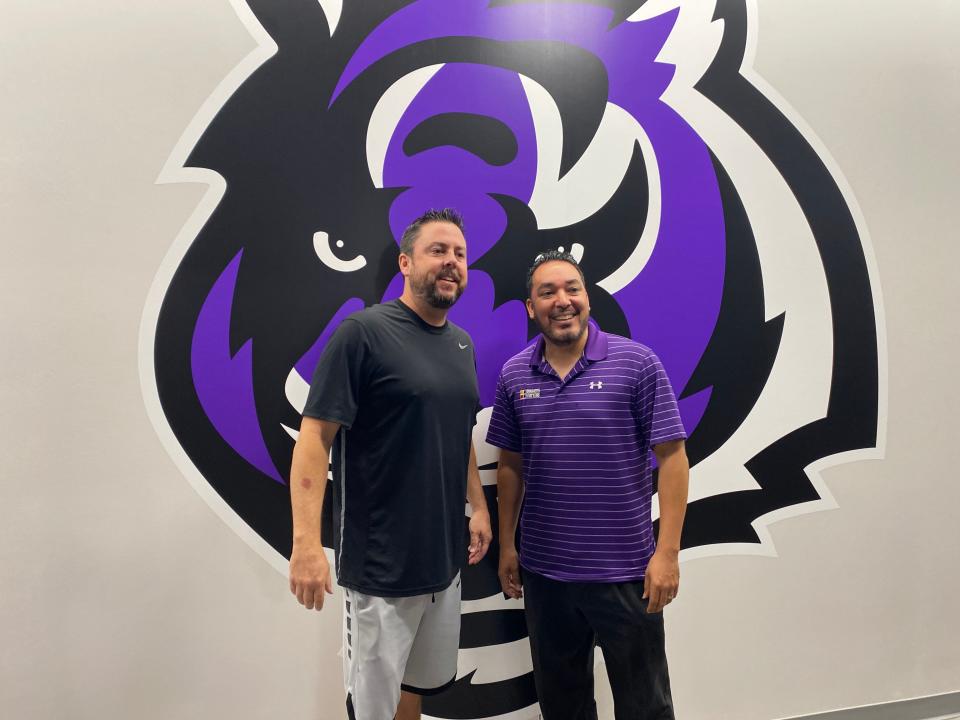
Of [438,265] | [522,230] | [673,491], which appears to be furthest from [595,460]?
[522,230]

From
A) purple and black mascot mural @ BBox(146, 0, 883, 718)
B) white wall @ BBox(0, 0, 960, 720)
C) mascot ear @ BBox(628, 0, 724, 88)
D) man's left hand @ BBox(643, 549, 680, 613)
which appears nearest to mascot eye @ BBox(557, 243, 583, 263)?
purple and black mascot mural @ BBox(146, 0, 883, 718)

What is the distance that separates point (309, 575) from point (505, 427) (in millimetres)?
709

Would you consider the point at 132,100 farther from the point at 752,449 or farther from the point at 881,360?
the point at 881,360

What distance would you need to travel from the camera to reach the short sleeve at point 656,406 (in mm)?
1412

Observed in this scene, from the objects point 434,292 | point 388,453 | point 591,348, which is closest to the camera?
point 388,453

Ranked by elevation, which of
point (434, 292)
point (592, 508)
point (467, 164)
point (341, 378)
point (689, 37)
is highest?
point (689, 37)

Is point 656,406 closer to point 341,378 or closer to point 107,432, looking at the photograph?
point 341,378

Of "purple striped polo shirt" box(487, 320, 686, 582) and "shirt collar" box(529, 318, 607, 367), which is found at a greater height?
"shirt collar" box(529, 318, 607, 367)

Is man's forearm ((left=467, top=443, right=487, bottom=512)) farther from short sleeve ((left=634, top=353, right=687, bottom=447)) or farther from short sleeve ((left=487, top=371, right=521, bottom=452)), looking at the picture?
short sleeve ((left=634, top=353, right=687, bottom=447))

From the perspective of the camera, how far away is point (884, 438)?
80.0 inches

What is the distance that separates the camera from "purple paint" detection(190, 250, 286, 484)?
5.30 ft

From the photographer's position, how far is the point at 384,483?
4.30 ft

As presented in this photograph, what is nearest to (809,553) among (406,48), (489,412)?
(489,412)

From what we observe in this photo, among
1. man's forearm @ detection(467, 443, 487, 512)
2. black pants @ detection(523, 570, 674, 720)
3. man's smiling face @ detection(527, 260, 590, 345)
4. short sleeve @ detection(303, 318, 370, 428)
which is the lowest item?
black pants @ detection(523, 570, 674, 720)
